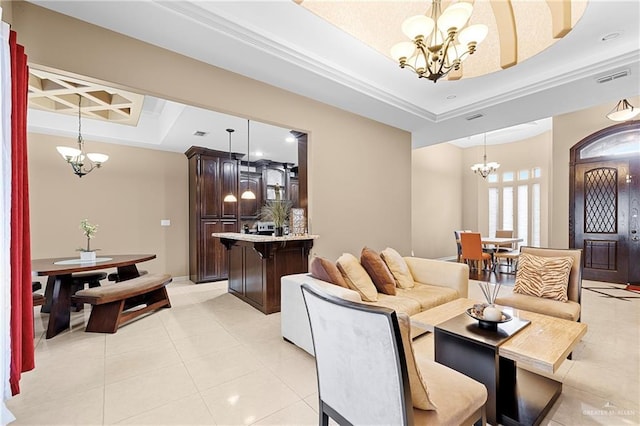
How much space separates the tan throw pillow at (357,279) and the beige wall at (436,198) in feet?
18.1

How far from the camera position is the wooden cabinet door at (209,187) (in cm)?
577

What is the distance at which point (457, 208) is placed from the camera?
9.66 m

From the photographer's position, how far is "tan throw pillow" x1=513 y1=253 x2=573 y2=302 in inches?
115

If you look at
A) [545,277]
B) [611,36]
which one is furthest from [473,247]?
[611,36]

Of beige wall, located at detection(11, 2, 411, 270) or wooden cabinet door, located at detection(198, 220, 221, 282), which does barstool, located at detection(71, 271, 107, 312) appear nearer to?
beige wall, located at detection(11, 2, 411, 270)

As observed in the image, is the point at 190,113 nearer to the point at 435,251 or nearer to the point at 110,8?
the point at 110,8

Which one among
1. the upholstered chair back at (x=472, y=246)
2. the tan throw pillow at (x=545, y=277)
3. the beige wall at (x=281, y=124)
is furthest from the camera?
the upholstered chair back at (x=472, y=246)

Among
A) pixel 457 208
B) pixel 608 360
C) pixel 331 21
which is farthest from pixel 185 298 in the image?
pixel 457 208

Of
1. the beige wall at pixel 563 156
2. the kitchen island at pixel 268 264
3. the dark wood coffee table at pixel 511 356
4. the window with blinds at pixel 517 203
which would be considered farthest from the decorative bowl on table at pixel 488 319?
the window with blinds at pixel 517 203

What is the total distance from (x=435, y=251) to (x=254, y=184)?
5.81 metres

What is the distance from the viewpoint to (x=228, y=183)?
20.1ft

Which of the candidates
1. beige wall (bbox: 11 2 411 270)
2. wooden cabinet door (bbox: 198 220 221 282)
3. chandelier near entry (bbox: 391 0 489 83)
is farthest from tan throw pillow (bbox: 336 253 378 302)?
wooden cabinet door (bbox: 198 220 221 282)

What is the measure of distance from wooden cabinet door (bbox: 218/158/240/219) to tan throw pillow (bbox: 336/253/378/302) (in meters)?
3.92

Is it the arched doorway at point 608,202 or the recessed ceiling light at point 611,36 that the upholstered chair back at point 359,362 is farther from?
the arched doorway at point 608,202
